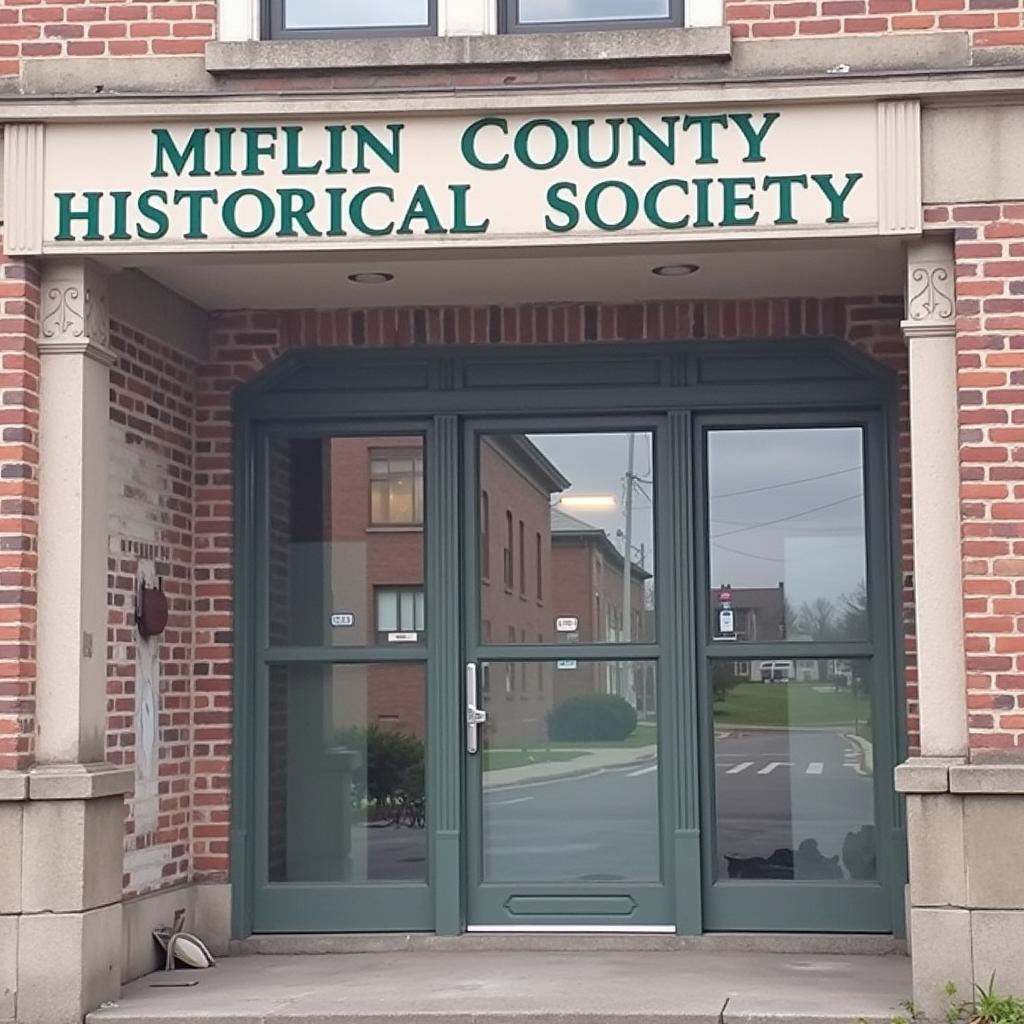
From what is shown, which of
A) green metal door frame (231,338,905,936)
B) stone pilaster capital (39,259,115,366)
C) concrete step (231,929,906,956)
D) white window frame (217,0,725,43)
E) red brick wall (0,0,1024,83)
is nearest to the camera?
red brick wall (0,0,1024,83)

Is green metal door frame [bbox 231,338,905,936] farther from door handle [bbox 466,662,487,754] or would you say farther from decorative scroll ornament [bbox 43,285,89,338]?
decorative scroll ornament [bbox 43,285,89,338]

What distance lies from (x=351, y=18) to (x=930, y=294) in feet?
9.61

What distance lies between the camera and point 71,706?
7.96 m

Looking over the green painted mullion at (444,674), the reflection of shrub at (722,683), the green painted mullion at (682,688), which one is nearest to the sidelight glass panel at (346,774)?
the green painted mullion at (444,674)

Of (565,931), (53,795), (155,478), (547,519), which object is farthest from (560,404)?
(53,795)

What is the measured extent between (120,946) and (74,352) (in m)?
2.67

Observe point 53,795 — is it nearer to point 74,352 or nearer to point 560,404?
point 74,352

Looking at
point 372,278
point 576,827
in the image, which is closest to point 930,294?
point 372,278

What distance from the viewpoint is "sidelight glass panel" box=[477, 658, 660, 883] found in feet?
31.3

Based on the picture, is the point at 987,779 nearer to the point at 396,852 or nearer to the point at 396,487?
the point at 396,852

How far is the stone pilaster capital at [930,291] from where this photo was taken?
25.6 feet

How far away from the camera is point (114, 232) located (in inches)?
316

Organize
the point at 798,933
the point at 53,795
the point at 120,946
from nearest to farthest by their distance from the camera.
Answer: the point at 53,795 → the point at 120,946 → the point at 798,933

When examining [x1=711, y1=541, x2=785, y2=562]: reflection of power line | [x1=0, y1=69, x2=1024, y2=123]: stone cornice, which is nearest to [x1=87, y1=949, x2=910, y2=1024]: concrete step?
[x1=711, y1=541, x2=785, y2=562]: reflection of power line
